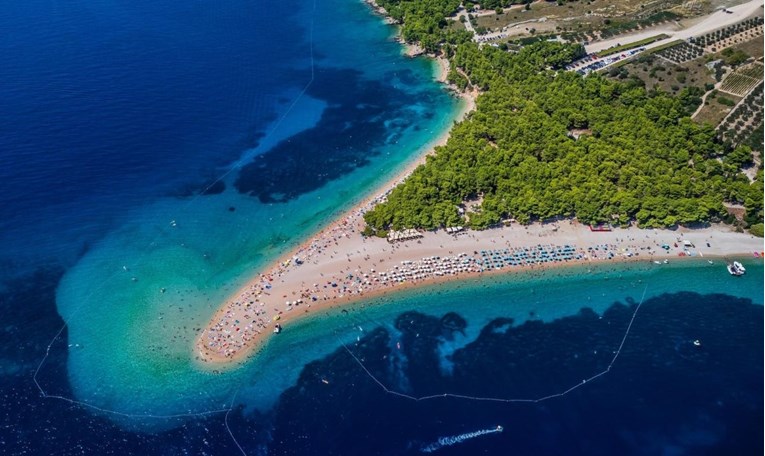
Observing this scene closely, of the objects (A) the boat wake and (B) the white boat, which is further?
(B) the white boat

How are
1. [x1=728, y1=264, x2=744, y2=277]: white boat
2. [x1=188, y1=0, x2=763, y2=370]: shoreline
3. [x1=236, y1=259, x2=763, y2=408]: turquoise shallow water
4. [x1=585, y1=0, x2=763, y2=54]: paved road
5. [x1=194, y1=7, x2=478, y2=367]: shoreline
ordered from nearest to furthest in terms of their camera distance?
[x1=194, y1=7, x2=478, y2=367]: shoreline
[x1=236, y1=259, x2=763, y2=408]: turquoise shallow water
[x1=188, y1=0, x2=763, y2=370]: shoreline
[x1=728, y1=264, x2=744, y2=277]: white boat
[x1=585, y1=0, x2=763, y2=54]: paved road

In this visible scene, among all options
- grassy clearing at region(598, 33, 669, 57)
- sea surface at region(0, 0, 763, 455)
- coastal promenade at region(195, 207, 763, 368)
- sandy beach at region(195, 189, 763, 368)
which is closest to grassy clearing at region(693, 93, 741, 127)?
grassy clearing at region(598, 33, 669, 57)

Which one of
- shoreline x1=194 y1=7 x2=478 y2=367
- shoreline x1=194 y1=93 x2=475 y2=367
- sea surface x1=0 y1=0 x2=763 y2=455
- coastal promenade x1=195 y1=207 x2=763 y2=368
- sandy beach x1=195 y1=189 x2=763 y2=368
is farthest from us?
coastal promenade x1=195 y1=207 x2=763 y2=368

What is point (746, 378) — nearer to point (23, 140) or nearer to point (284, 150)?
point (284, 150)

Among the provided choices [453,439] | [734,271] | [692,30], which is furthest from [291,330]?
→ [692,30]

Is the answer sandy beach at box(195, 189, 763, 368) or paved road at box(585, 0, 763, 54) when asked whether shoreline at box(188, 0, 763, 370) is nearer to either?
sandy beach at box(195, 189, 763, 368)

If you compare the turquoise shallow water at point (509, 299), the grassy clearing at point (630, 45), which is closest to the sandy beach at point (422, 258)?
the turquoise shallow water at point (509, 299)

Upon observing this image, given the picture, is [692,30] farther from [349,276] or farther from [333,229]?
[349,276]
